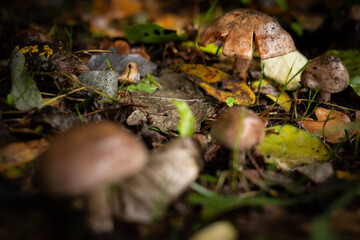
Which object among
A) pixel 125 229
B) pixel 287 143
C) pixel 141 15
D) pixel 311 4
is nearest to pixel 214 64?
pixel 287 143

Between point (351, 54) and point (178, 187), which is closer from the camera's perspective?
point (178, 187)

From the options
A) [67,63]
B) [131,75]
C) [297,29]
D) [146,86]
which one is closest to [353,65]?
[297,29]

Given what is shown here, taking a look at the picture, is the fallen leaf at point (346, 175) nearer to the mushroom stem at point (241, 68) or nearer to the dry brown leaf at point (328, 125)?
the dry brown leaf at point (328, 125)

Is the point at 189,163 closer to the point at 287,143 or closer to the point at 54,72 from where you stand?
the point at 287,143

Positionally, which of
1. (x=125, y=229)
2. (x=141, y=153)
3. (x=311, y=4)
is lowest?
(x=125, y=229)

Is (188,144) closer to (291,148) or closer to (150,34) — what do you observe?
(291,148)

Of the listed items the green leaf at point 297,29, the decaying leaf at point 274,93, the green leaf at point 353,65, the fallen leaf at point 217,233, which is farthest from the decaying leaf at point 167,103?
the green leaf at point 297,29

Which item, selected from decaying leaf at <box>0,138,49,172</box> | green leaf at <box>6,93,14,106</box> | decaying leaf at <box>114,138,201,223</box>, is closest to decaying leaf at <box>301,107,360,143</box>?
decaying leaf at <box>114,138,201,223</box>
